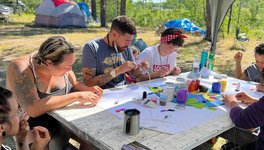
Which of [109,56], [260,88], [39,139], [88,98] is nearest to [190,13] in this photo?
[260,88]

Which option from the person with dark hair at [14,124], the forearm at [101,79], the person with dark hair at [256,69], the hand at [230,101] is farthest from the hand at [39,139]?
the person with dark hair at [256,69]

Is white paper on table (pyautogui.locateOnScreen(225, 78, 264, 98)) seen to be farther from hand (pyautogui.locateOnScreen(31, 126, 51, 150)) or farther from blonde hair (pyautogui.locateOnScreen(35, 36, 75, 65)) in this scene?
hand (pyautogui.locateOnScreen(31, 126, 51, 150))

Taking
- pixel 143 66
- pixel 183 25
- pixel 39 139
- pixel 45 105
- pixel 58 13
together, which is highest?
pixel 58 13

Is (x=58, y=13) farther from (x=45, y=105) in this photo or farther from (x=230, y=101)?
(x=230, y=101)

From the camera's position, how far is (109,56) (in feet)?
8.51

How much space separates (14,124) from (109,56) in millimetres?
1432

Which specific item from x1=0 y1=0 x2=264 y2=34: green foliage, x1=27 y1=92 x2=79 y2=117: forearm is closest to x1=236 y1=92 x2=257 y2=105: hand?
x1=27 y1=92 x2=79 y2=117: forearm

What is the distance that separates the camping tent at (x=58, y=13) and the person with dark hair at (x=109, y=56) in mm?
10558

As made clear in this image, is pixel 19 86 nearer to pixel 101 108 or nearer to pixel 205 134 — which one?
pixel 101 108

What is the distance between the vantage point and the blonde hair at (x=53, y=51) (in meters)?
1.83

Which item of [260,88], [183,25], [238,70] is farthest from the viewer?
[183,25]

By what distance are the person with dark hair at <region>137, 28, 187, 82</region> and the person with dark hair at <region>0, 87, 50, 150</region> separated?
4.96 ft

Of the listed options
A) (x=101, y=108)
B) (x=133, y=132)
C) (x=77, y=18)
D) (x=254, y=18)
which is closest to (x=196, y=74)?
(x=101, y=108)

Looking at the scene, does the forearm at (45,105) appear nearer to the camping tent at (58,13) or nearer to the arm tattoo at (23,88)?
the arm tattoo at (23,88)
